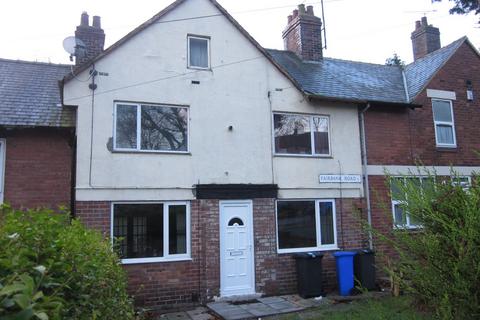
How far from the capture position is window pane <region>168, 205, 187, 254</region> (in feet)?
34.1

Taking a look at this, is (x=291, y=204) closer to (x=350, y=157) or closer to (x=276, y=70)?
(x=350, y=157)

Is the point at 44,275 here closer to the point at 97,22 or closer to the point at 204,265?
the point at 204,265

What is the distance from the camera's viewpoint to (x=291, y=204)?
11.7m

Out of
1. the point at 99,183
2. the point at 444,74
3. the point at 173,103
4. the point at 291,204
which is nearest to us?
the point at 99,183

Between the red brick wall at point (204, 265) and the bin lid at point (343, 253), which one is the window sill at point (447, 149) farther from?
the bin lid at point (343, 253)

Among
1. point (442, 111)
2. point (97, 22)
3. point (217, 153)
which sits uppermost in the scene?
point (97, 22)

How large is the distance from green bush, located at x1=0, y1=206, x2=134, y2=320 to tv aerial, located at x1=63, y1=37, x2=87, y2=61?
9311 mm

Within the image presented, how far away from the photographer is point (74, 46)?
11461 millimetres

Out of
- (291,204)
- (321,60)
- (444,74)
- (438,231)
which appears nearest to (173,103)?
(291,204)

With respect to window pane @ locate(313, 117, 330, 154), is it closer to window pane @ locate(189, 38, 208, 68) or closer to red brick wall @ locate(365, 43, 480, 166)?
red brick wall @ locate(365, 43, 480, 166)

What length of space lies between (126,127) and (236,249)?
165 inches

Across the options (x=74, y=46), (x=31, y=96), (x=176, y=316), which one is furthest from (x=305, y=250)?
(x=31, y=96)

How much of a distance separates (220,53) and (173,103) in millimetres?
2002

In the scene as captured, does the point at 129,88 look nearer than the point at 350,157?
Yes
